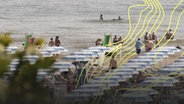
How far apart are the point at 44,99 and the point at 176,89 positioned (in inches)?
435

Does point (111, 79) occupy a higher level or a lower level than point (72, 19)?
lower

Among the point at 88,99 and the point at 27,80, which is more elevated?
the point at 27,80

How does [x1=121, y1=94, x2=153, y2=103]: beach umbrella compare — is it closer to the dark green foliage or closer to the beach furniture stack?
the beach furniture stack

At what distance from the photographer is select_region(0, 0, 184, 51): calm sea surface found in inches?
1701

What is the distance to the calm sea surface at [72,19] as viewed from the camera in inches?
1701

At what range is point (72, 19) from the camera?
189ft

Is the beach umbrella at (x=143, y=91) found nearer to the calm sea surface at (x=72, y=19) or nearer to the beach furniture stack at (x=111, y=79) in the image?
the beach furniture stack at (x=111, y=79)

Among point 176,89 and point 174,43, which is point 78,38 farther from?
point 176,89

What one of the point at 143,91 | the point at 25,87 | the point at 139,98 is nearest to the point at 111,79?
the point at 143,91

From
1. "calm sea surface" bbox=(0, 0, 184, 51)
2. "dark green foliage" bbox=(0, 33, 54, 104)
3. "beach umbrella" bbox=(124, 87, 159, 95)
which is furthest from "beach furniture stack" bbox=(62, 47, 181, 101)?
"calm sea surface" bbox=(0, 0, 184, 51)

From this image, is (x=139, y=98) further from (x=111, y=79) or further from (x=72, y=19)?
(x=72, y=19)

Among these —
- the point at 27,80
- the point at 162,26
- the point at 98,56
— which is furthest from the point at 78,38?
the point at 27,80

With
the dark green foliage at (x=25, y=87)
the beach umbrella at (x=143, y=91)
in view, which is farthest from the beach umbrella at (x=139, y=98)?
the dark green foliage at (x=25, y=87)

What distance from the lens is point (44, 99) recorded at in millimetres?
9398
